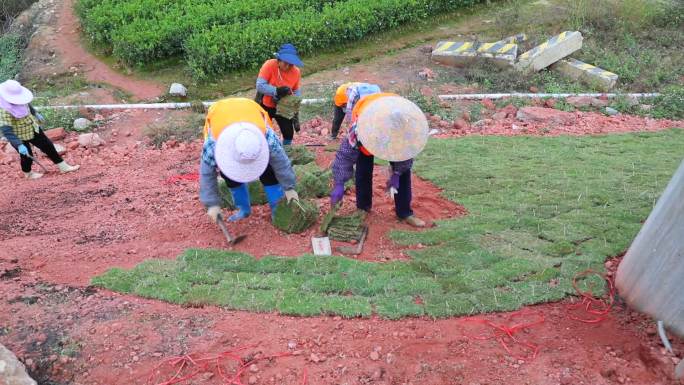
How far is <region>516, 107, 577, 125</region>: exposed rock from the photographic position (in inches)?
350

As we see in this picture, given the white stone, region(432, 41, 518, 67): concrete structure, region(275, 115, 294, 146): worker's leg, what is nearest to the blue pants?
region(275, 115, 294, 146): worker's leg

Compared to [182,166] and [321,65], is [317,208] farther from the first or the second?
Answer: [321,65]

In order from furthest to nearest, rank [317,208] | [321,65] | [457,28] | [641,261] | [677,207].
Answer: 1. [457,28]
2. [321,65]
3. [317,208]
4. [641,261]
5. [677,207]

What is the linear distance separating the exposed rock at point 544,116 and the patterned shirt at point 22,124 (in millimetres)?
6871

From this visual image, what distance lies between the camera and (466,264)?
4.49 metres

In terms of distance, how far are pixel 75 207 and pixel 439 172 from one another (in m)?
4.09

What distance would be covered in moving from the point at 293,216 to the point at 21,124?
3.71 metres

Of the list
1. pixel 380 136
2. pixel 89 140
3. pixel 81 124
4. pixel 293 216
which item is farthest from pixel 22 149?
pixel 380 136

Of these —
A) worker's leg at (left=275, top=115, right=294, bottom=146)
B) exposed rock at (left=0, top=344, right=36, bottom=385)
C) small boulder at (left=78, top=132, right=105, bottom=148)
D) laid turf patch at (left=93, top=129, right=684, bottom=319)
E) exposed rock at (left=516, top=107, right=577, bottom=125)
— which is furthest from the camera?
exposed rock at (left=516, top=107, right=577, bottom=125)

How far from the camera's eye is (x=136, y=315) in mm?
3895

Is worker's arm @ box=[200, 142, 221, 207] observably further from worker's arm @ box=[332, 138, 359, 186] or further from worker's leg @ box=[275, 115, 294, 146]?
worker's leg @ box=[275, 115, 294, 146]

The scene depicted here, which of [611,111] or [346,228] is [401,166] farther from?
[611,111]

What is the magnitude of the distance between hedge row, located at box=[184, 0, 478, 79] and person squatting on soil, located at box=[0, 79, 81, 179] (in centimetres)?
399

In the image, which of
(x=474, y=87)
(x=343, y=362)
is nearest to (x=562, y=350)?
(x=343, y=362)
